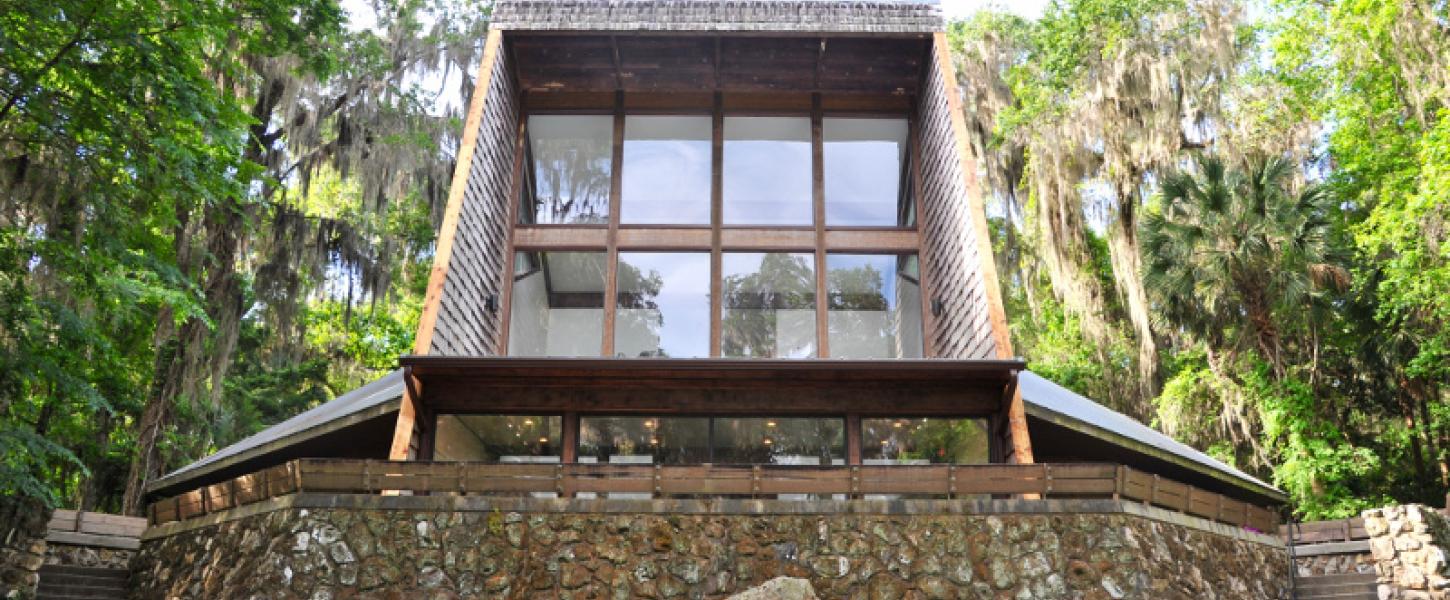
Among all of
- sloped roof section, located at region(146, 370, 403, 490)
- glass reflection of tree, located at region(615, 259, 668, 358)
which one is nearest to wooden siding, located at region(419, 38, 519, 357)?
sloped roof section, located at region(146, 370, 403, 490)

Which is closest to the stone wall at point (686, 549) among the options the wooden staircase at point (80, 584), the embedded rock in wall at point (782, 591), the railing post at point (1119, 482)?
the railing post at point (1119, 482)

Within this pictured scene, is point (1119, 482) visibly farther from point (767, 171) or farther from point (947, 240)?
point (767, 171)

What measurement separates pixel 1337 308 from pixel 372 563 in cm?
1617

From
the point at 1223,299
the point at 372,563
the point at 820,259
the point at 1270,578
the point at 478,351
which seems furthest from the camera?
the point at 1223,299

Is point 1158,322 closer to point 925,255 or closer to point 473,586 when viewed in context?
point 925,255

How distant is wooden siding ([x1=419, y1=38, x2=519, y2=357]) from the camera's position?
40.5 feet

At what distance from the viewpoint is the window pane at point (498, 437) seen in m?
11.8

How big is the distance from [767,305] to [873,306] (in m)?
1.47

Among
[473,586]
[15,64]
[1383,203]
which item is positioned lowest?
[473,586]

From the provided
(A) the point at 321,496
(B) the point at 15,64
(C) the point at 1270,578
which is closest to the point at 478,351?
(A) the point at 321,496

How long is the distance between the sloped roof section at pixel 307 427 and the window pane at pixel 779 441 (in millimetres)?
3704

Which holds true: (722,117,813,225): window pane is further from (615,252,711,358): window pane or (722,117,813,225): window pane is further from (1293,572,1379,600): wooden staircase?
(1293,572,1379,600): wooden staircase

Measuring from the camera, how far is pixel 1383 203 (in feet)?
53.6

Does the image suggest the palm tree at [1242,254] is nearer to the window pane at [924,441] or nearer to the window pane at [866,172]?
the window pane at [866,172]
